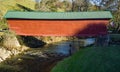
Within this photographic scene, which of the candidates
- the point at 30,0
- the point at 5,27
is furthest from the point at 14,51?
the point at 30,0

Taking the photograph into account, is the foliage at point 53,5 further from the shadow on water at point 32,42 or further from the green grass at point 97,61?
the green grass at point 97,61

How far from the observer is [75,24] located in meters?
32.2

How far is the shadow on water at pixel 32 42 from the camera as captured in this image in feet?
116

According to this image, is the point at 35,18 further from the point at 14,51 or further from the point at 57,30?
the point at 14,51

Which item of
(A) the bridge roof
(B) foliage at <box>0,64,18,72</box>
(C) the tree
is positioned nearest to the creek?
(B) foliage at <box>0,64,18,72</box>

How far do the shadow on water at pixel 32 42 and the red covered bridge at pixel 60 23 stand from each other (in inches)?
95.5

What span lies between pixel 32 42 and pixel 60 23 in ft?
20.3

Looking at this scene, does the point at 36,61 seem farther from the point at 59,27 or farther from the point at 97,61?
the point at 97,61

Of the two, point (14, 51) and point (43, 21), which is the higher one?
point (43, 21)

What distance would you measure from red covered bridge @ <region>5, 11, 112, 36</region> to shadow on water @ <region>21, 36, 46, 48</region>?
2.43m

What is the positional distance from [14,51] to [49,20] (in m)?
5.34

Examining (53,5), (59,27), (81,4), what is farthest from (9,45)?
(81,4)

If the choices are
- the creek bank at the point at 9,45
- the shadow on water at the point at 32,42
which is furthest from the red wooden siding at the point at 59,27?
the shadow on water at the point at 32,42

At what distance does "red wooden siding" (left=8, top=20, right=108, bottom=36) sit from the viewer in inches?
1261
